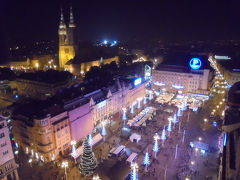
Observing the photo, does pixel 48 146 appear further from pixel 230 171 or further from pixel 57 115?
pixel 230 171

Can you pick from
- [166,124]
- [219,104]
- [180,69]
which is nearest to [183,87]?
[180,69]

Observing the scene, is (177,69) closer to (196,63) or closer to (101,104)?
(196,63)

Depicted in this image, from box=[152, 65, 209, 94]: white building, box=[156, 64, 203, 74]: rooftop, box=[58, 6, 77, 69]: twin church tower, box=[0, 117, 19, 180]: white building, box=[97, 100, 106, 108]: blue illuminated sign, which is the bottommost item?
box=[0, 117, 19, 180]: white building

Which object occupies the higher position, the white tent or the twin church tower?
the twin church tower

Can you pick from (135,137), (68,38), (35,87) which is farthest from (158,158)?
(68,38)

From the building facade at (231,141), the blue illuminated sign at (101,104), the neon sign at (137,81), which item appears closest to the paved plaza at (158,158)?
the building facade at (231,141)

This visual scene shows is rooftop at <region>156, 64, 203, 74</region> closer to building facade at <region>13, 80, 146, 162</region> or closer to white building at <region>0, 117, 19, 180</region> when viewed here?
building facade at <region>13, 80, 146, 162</region>

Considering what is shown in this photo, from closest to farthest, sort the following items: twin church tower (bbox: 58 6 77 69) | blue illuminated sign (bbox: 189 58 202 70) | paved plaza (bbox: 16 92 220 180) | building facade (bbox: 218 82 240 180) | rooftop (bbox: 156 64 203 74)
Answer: building facade (bbox: 218 82 240 180) → paved plaza (bbox: 16 92 220 180) → blue illuminated sign (bbox: 189 58 202 70) → rooftop (bbox: 156 64 203 74) → twin church tower (bbox: 58 6 77 69)

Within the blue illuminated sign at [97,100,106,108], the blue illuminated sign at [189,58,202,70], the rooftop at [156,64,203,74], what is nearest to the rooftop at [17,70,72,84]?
the blue illuminated sign at [97,100,106,108]
